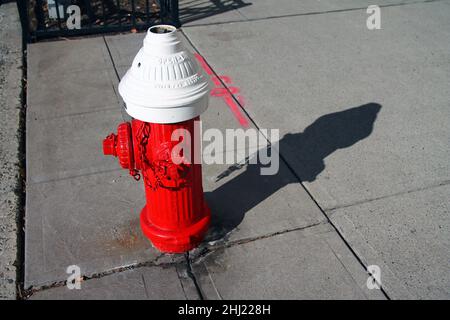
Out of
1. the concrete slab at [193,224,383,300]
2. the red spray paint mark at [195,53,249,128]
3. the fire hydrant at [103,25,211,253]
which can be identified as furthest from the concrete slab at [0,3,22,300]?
the red spray paint mark at [195,53,249,128]

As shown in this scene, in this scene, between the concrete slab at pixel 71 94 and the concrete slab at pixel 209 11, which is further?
the concrete slab at pixel 209 11

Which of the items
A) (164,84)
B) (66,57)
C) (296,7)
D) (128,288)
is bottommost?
(128,288)

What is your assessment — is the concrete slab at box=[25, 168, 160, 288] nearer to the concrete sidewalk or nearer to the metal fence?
the concrete sidewalk

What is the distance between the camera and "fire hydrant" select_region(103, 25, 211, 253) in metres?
2.57

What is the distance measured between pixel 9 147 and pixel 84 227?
53.0 inches

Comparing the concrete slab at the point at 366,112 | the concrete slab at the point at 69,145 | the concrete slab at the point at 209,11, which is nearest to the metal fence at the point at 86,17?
the concrete slab at the point at 209,11

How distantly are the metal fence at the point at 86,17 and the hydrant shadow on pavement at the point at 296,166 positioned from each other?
308 centimetres

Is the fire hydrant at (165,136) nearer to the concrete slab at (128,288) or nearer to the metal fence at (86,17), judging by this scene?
the concrete slab at (128,288)

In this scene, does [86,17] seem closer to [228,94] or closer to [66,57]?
[66,57]

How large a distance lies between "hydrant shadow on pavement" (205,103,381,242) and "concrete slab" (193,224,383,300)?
0.27 m

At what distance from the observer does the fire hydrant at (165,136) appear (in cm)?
257

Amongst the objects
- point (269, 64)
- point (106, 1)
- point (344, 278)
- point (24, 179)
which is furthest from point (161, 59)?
point (106, 1)

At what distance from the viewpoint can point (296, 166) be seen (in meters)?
3.97

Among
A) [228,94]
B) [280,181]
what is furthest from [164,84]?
[228,94]
